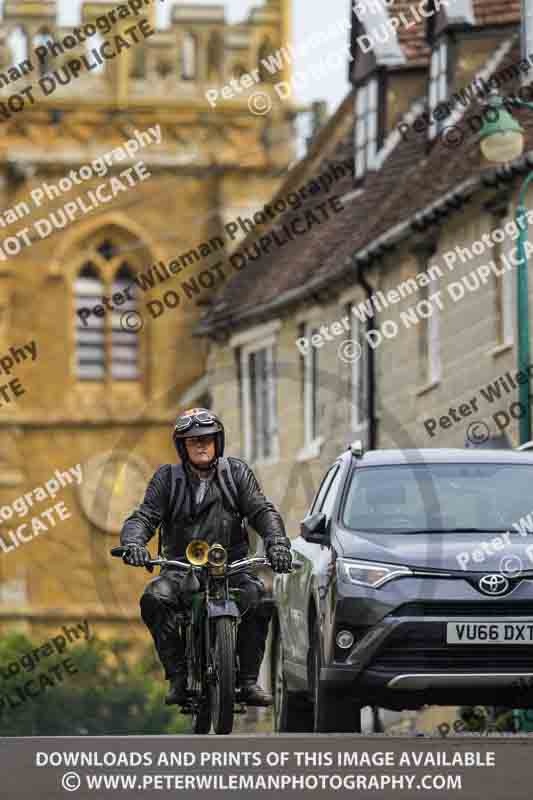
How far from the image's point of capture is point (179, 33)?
72.4 m

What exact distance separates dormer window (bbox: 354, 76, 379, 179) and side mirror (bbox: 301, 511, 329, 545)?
2753 centimetres

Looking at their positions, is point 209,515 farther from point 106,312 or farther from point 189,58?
point 189,58

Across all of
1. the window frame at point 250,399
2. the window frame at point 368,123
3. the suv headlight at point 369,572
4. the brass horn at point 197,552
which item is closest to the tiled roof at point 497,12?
the window frame at point 368,123

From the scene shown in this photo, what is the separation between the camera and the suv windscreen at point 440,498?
671 inches

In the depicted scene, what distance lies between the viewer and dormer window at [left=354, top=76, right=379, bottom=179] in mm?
44594

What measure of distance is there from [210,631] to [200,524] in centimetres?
67

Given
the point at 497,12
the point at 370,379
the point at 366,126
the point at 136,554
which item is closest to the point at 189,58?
the point at 366,126

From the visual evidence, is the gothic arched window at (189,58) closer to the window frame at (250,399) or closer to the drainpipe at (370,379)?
the window frame at (250,399)

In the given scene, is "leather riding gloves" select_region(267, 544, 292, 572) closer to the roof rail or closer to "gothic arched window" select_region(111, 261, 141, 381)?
the roof rail

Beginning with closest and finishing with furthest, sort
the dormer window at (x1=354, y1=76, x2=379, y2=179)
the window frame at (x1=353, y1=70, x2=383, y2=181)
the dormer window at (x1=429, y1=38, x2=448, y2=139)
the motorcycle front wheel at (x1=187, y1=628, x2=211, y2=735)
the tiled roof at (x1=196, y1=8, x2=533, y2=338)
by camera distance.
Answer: the motorcycle front wheel at (x1=187, y1=628, x2=211, y2=735) → the tiled roof at (x1=196, y1=8, x2=533, y2=338) → the dormer window at (x1=429, y1=38, x2=448, y2=139) → the window frame at (x1=353, y1=70, x2=383, y2=181) → the dormer window at (x1=354, y1=76, x2=379, y2=179)

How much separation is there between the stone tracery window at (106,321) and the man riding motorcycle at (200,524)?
53585 millimetres

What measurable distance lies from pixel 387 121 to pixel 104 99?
2656 cm

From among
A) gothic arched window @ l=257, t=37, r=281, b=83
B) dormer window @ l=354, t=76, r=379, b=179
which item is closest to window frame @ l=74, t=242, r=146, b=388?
gothic arched window @ l=257, t=37, r=281, b=83

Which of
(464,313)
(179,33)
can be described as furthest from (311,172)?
(179,33)
